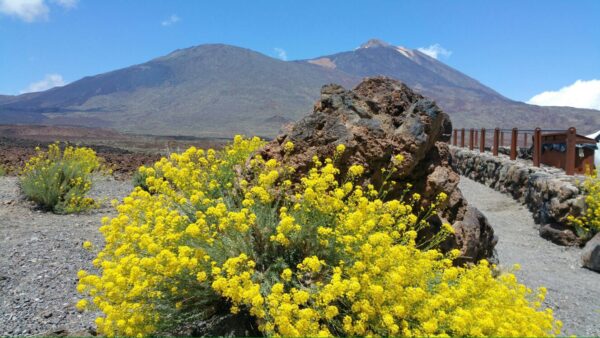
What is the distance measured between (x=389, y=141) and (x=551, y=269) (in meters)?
4.05

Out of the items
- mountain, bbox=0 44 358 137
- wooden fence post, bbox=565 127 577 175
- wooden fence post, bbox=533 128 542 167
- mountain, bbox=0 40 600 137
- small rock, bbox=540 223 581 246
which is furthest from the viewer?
mountain, bbox=0 40 600 137

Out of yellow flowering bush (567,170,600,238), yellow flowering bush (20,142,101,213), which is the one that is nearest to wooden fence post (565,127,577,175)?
yellow flowering bush (567,170,600,238)

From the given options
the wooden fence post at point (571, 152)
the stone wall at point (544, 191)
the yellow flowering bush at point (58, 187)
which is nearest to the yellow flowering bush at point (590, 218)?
the stone wall at point (544, 191)

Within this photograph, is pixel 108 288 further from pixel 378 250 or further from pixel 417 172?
pixel 417 172

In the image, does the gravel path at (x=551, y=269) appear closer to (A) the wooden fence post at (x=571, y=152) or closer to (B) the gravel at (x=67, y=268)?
(B) the gravel at (x=67, y=268)

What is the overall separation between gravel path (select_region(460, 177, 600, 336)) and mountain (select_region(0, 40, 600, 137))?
196 feet

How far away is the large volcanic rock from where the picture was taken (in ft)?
16.0

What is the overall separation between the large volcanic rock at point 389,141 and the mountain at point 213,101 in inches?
2515

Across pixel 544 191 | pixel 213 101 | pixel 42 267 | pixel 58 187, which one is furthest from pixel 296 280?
pixel 213 101

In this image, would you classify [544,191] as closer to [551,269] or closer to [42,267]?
[551,269]

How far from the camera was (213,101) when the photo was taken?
12238cm

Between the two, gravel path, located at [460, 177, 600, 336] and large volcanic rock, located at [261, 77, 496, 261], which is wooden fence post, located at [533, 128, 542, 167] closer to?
gravel path, located at [460, 177, 600, 336]

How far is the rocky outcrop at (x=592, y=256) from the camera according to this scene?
7.16 m

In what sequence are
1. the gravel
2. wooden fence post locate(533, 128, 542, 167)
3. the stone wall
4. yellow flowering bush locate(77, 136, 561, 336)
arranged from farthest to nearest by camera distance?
1. wooden fence post locate(533, 128, 542, 167)
2. the stone wall
3. the gravel
4. yellow flowering bush locate(77, 136, 561, 336)
